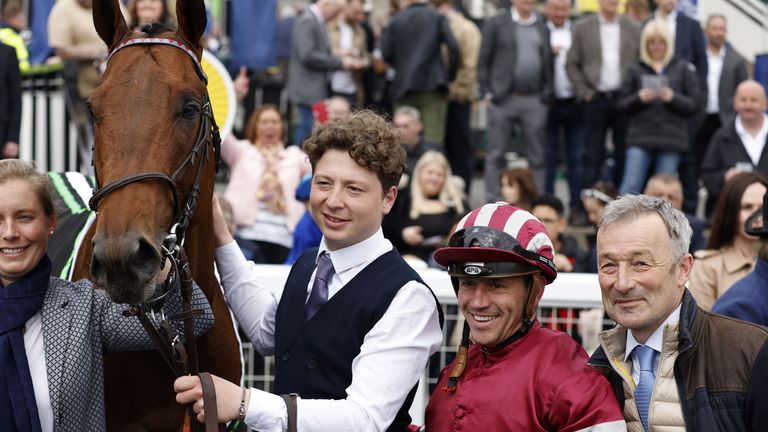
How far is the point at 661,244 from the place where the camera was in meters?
3.21

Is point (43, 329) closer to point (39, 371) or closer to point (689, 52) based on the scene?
point (39, 371)

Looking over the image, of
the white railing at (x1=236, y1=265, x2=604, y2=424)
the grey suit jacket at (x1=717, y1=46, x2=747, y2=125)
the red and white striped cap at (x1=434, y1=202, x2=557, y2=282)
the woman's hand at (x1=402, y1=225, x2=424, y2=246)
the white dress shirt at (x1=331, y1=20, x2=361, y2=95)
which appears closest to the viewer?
the red and white striped cap at (x1=434, y1=202, x2=557, y2=282)

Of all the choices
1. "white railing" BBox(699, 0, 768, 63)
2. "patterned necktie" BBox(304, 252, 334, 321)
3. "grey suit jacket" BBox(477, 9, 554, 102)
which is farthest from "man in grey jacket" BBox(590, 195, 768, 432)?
"white railing" BBox(699, 0, 768, 63)

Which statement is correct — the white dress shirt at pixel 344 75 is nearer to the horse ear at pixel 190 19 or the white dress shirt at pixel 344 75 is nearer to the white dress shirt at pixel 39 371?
the horse ear at pixel 190 19

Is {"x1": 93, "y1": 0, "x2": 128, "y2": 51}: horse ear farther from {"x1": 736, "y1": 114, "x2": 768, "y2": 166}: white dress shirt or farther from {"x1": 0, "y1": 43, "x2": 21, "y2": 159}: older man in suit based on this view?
{"x1": 736, "y1": 114, "x2": 768, "y2": 166}: white dress shirt

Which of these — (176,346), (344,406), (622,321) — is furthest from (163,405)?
(622,321)

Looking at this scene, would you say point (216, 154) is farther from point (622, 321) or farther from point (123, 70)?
point (622, 321)

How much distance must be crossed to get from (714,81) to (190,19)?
25.3 feet

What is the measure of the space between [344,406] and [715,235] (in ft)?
9.88

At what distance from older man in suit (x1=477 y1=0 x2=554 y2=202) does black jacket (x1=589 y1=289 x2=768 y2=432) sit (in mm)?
6503

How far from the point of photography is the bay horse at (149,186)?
3033 millimetres

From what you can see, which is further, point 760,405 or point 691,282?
point 691,282

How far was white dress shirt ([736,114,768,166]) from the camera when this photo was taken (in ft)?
29.9

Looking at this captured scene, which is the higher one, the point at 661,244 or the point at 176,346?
the point at 661,244
